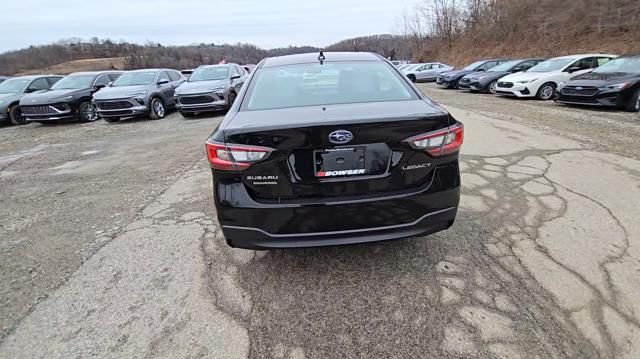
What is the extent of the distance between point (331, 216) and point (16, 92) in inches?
603

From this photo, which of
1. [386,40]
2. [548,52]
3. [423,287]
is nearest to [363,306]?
[423,287]

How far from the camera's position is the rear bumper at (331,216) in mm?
2158

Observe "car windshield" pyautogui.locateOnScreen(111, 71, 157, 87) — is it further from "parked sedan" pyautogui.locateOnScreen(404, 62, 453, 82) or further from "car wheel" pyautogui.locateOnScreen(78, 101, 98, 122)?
"parked sedan" pyautogui.locateOnScreen(404, 62, 453, 82)

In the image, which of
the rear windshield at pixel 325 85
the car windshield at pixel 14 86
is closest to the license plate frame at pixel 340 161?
the rear windshield at pixel 325 85

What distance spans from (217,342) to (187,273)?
85cm

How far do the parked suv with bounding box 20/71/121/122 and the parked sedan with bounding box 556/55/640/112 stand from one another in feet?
49.4

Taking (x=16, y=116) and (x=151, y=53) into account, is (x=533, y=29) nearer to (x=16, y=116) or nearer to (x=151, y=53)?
(x=16, y=116)

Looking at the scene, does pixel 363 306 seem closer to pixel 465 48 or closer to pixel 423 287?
pixel 423 287

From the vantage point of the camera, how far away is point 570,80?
31.8 feet

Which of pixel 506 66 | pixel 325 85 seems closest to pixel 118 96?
pixel 325 85

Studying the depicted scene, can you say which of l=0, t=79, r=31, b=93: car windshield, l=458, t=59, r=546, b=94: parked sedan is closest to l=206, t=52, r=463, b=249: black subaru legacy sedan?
l=458, t=59, r=546, b=94: parked sedan

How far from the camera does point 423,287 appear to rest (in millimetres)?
2404

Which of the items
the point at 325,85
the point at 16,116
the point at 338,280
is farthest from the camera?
the point at 16,116

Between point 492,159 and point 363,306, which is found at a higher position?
point 492,159
